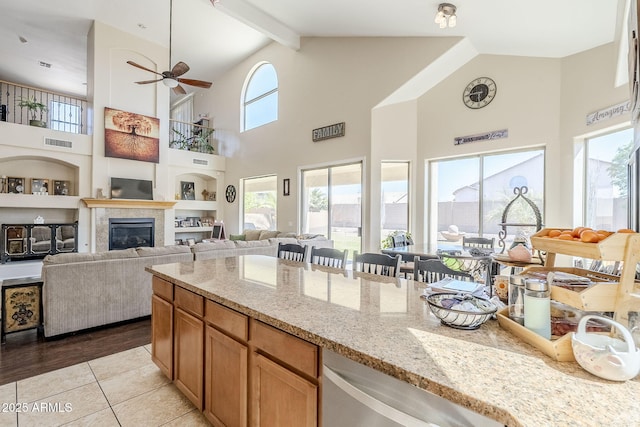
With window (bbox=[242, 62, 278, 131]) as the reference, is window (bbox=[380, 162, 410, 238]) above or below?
below

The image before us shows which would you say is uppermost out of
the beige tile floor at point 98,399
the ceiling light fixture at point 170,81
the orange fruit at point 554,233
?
the ceiling light fixture at point 170,81

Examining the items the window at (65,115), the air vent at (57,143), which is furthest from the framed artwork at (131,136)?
the window at (65,115)

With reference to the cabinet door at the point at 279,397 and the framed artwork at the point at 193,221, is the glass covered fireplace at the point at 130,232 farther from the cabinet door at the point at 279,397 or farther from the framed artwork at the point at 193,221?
the cabinet door at the point at 279,397

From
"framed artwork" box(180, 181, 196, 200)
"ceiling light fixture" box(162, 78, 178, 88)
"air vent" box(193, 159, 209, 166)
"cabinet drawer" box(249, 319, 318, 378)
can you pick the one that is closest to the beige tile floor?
"cabinet drawer" box(249, 319, 318, 378)

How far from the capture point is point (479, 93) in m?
5.53

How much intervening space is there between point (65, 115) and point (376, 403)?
11.2 m

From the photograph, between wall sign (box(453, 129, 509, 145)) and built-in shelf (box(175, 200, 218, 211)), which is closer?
wall sign (box(453, 129, 509, 145))

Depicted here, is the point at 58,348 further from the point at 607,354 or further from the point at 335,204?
the point at 335,204

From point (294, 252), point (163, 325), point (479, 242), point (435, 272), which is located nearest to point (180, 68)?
point (294, 252)

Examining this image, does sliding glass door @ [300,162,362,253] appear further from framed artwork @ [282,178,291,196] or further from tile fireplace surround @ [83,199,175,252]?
tile fireplace surround @ [83,199,175,252]

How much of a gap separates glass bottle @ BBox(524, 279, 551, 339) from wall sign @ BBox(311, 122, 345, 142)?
18.3 feet

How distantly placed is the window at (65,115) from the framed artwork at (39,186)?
2359 mm

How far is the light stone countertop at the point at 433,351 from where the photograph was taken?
0.72 metres

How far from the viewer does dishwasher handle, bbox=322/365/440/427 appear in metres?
0.82
